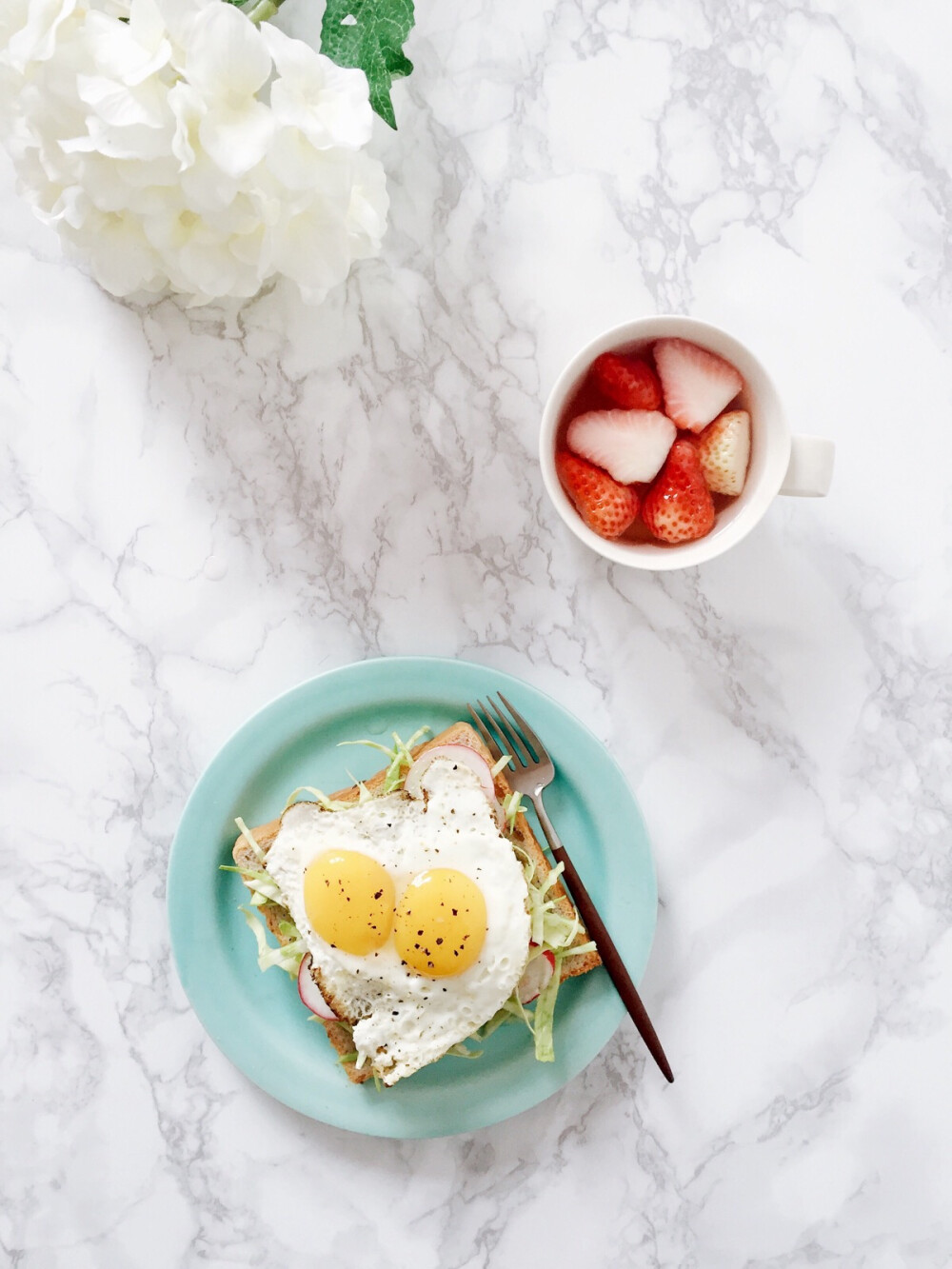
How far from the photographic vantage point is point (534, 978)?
145cm

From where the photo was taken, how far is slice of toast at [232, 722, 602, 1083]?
147 centimetres

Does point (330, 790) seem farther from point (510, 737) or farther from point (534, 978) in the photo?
point (534, 978)

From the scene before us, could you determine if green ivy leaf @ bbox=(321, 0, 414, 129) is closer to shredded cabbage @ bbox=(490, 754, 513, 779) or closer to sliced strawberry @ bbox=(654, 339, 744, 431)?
sliced strawberry @ bbox=(654, 339, 744, 431)

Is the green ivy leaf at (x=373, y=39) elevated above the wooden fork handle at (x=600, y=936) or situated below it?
above

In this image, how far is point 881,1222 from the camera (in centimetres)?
161

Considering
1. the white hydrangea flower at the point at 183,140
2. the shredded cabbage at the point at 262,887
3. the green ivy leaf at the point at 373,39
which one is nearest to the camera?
the white hydrangea flower at the point at 183,140

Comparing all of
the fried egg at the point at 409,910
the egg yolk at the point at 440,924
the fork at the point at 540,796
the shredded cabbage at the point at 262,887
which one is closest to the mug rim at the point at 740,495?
the fork at the point at 540,796

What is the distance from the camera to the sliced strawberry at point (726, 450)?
134 centimetres

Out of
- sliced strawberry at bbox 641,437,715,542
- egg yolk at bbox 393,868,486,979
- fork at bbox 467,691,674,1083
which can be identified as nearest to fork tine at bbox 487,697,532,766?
fork at bbox 467,691,674,1083

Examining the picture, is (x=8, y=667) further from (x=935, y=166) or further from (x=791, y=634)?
(x=935, y=166)

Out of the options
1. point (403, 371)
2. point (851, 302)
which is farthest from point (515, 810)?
point (851, 302)

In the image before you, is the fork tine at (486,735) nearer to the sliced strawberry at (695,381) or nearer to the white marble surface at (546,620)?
the white marble surface at (546,620)

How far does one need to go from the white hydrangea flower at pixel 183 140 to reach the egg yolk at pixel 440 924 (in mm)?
808

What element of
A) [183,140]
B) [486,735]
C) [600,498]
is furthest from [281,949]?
[183,140]
